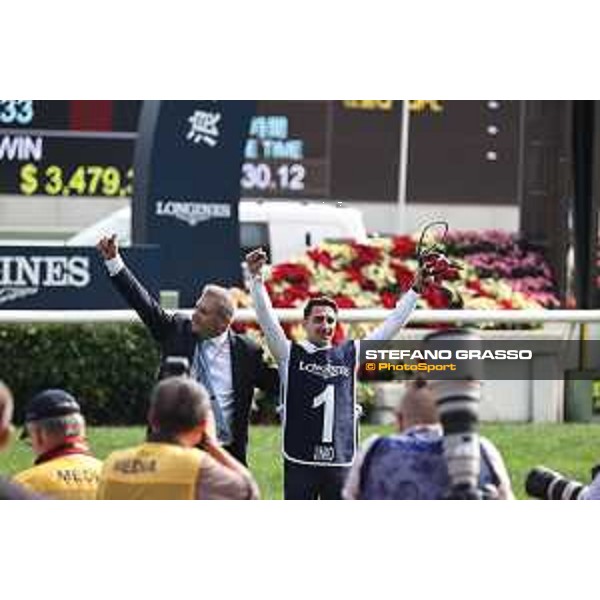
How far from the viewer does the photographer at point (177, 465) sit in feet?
25.0

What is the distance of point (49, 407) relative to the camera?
8.33 metres

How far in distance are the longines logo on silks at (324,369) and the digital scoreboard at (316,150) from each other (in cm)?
104

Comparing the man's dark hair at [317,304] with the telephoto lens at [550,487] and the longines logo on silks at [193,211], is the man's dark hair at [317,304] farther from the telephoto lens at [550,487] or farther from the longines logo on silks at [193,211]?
the telephoto lens at [550,487]

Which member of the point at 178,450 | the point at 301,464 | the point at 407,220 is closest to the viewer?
the point at 178,450

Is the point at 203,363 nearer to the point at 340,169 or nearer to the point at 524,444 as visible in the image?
the point at 524,444

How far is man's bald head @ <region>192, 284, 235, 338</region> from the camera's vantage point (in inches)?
369

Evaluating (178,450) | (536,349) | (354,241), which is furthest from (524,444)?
(178,450)

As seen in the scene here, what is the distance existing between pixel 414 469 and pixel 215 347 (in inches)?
74.8

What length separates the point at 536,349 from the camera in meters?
9.73

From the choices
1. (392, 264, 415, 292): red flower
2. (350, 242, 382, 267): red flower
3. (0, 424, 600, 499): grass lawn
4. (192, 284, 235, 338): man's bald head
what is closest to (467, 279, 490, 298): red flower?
(392, 264, 415, 292): red flower

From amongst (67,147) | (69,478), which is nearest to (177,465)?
(69,478)

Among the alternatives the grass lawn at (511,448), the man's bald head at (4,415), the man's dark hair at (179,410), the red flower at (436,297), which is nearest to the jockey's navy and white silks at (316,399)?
the grass lawn at (511,448)

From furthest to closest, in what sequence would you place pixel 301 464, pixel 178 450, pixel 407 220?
pixel 407 220 → pixel 301 464 → pixel 178 450

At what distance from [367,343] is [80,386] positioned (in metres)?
1.36
